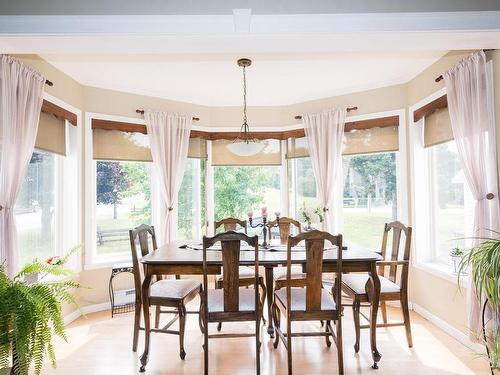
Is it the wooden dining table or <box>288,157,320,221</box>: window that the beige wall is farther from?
the wooden dining table

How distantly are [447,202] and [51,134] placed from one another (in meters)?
4.25

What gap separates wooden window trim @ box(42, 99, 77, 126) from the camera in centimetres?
324

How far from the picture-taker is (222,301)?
102 inches

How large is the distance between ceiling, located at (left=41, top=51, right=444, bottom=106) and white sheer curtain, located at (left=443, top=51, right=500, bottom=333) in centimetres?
59

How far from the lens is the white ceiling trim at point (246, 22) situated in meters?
2.11

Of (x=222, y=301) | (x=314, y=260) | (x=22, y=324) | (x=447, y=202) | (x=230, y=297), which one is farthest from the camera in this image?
(x=447, y=202)

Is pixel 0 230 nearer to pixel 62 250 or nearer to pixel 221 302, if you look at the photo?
pixel 62 250

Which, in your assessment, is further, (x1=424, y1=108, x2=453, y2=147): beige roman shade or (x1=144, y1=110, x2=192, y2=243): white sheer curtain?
(x1=144, y1=110, x2=192, y2=243): white sheer curtain

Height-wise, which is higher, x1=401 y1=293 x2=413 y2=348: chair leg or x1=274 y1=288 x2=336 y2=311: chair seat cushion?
x1=274 y1=288 x2=336 y2=311: chair seat cushion

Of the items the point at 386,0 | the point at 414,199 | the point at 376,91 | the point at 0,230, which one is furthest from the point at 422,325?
the point at 0,230

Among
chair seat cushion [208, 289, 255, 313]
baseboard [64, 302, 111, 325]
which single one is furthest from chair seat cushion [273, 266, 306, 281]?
baseboard [64, 302, 111, 325]

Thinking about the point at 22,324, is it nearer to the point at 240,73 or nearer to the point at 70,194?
the point at 70,194

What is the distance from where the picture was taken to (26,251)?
3.17 m

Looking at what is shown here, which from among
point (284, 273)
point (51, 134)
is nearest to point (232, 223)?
point (284, 273)
